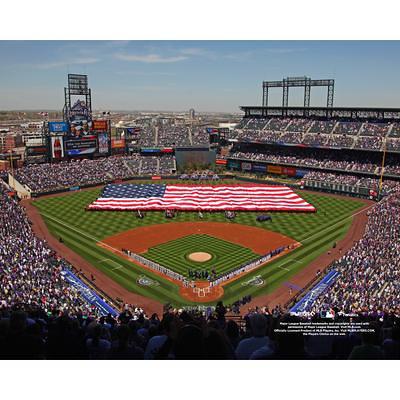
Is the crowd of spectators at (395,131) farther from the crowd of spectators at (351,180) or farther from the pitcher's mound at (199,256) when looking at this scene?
the pitcher's mound at (199,256)

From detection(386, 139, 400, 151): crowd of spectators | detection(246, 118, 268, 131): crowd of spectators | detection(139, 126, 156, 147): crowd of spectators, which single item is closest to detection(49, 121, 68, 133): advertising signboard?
detection(139, 126, 156, 147): crowd of spectators

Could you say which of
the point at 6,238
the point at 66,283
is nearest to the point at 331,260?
the point at 66,283

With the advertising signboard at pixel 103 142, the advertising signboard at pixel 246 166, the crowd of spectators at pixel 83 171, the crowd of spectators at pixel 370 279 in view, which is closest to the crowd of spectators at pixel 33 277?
the crowd of spectators at pixel 370 279

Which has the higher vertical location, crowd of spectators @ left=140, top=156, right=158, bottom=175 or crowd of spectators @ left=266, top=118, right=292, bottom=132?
crowd of spectators @ left=266, top=118, right=292, bottom=132

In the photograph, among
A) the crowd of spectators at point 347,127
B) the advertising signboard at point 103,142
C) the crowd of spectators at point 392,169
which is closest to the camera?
the crowd of spectators at point 392,169

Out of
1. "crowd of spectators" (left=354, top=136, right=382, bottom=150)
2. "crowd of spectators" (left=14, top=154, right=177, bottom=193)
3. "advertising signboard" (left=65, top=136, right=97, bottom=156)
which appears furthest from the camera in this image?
"advertising signboard" (left=65, top=136, right=97, bottom=156)

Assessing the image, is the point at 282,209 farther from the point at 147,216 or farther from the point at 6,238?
the point at 6,238

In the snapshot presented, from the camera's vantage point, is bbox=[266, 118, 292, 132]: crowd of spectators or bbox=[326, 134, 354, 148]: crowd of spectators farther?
bbox=[266, 118, 292, 132]: crowd of spectators

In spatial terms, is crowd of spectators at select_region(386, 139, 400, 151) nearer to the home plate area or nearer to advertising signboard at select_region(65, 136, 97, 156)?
the home plate area

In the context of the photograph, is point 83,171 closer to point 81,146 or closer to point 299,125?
point 81,146
